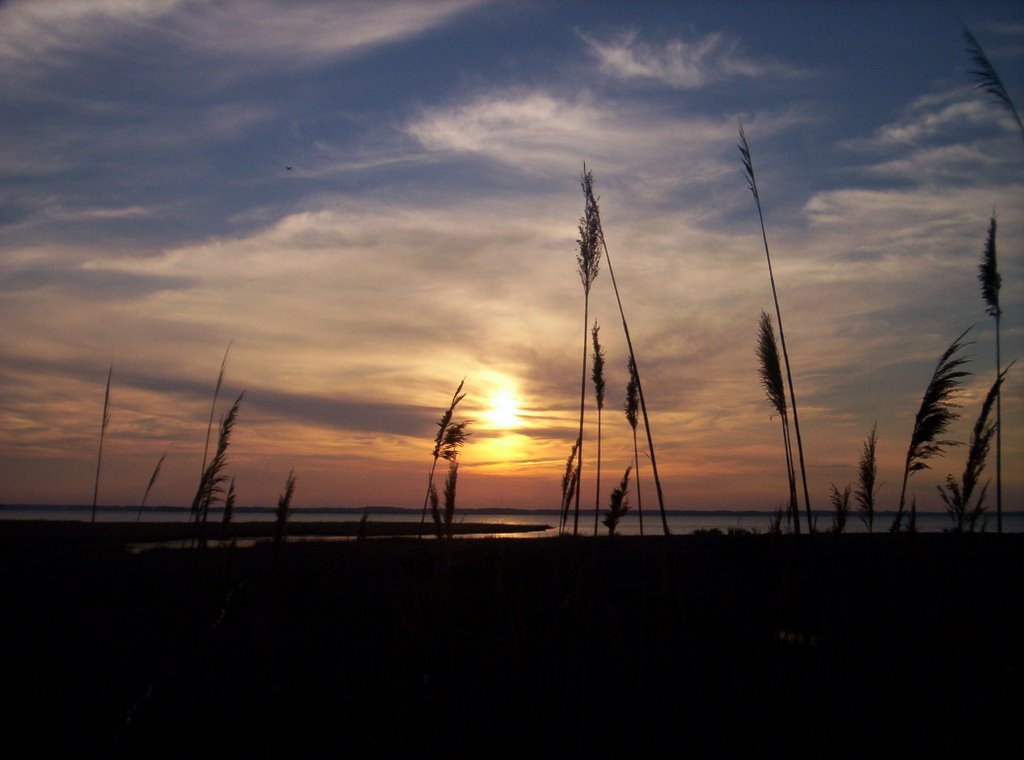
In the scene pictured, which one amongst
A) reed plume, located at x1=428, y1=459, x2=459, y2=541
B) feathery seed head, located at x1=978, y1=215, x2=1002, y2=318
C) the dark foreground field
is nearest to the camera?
the dark foreground field

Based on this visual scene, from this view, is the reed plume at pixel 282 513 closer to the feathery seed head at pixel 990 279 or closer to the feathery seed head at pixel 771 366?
the feathery seed head at pixel 771 366

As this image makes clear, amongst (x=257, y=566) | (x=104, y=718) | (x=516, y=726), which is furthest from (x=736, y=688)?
(x=257, y=566)

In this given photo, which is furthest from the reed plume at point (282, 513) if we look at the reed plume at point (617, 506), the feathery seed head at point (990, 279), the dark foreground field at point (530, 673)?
the feathery seed head at point (990, 279)

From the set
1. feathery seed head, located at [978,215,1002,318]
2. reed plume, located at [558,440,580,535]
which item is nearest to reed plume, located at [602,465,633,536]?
reed plume, located at [558,440,580,535]

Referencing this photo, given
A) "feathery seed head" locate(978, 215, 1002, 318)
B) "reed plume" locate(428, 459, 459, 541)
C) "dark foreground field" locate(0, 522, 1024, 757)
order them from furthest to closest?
"feathery seed head" locate(978, 215, 1002, 318) → "reed plume" locate(428, 459, 459, 541) → "dark foreground field" locate(0, 522, 1024, 757)

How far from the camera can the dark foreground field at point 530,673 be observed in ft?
9.77

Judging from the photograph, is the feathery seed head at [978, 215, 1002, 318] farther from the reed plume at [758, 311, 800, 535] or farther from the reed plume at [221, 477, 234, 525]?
the reed plume at [221, 477, 234, 525]

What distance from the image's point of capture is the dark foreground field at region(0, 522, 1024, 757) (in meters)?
2.98

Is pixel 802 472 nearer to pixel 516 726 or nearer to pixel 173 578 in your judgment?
pixel 516 726

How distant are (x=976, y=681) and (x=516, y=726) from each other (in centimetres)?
234

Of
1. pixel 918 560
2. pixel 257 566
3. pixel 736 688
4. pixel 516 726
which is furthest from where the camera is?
pixel 257 566

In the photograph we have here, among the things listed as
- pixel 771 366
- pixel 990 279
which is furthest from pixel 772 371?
pixel 990 279

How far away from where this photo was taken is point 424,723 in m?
3.15

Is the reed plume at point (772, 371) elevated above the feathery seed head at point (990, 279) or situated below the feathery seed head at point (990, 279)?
below
